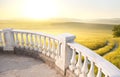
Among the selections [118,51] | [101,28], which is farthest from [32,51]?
[118,51]

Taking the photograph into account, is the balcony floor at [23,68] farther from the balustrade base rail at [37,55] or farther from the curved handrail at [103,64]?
the curved handrail at [103,64]

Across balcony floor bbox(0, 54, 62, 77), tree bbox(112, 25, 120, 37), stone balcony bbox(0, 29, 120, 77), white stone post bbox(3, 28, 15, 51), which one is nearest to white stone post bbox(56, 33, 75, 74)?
stone balcony bbox(0, 29, 120, 77)

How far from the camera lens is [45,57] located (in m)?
4.30

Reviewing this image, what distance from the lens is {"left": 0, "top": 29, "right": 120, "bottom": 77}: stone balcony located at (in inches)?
96.7

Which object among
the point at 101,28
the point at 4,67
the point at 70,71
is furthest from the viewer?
the point at 101,28

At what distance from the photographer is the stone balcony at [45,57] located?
2457mm

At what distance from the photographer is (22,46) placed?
5113 mm

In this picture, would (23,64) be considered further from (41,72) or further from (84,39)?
(84,39)

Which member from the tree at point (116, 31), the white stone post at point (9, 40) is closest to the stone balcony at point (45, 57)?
the white stone post at point (9, 40)

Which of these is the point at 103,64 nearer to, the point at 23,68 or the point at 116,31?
the point at 23,68

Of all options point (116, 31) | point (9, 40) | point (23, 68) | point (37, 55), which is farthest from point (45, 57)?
point (116, 31)

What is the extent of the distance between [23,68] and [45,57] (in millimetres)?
641

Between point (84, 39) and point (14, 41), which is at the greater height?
point (14, 41)

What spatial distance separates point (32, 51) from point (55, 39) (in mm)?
1269
